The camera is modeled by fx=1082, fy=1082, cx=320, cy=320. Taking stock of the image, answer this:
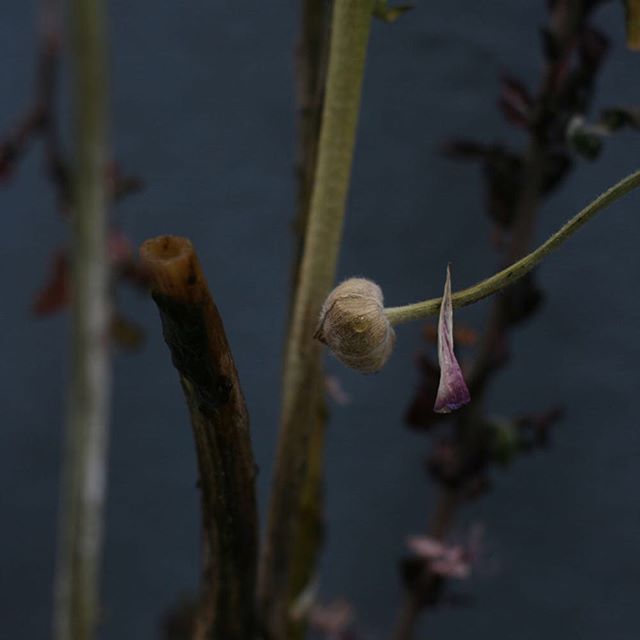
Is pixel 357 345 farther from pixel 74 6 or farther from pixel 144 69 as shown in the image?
pixel 144 69

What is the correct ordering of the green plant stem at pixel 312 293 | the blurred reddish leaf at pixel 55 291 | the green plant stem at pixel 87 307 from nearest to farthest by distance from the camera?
the green plant stem at pixel 87 307 → the green plant stem at pixel 312 293 → the blurred reddish leaf at pixel 55 291

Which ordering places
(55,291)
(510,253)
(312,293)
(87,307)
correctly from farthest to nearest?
(55,291), (510,253), (312,293), (87,307)

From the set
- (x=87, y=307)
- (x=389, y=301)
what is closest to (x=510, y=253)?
(x=389, y=301)

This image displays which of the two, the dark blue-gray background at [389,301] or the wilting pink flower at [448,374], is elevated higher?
the wilting pink flower at [448,374]

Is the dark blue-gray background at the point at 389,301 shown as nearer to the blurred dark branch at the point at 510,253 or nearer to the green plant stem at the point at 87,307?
the blurred dark branch at the point at 510,253

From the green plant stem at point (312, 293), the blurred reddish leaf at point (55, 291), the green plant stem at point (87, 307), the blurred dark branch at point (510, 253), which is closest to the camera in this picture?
the green plant stem at point (87, 307)

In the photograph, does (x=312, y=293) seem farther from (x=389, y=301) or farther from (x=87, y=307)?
(x=389, y=301)

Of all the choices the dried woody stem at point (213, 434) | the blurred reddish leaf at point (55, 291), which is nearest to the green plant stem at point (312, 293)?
the dried woody stem at point (213, 434)
